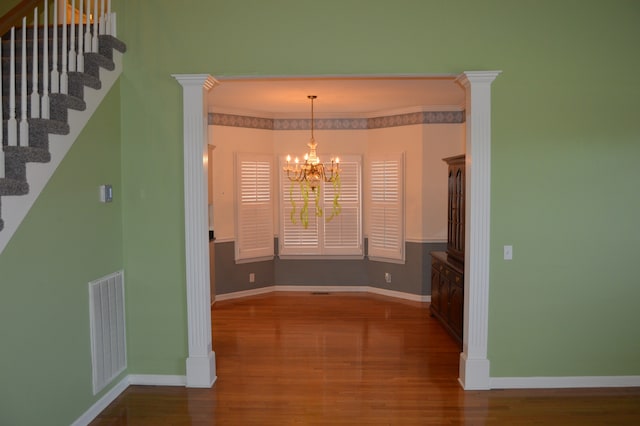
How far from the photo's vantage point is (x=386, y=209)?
26.1 ft

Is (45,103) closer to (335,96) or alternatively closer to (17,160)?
(17,160)

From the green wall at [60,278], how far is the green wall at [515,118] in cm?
37

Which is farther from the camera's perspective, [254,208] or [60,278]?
[254,208]

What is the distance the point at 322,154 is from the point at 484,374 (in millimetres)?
4834

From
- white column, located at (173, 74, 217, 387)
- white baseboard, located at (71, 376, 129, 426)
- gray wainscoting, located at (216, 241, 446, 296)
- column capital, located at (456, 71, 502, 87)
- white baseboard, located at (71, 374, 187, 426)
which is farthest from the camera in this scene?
gray wainscoting, located at (216, 241, 446, 296)

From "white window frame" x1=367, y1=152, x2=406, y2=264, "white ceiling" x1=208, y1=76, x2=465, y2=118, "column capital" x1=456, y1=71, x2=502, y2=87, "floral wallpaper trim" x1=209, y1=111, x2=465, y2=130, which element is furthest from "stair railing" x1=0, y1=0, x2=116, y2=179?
"white window frame" x1=367, y1=152, x2=406, y2=264

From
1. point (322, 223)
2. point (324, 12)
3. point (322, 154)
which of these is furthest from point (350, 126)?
point (324, 12)

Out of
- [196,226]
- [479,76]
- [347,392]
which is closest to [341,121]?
[479,76]

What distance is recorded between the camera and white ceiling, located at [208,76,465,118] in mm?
5738

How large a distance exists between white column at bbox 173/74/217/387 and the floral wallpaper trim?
3270 millimetres

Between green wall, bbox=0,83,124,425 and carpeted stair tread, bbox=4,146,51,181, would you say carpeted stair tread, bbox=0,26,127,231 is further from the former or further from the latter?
green wall, bbox=0,83,124,425

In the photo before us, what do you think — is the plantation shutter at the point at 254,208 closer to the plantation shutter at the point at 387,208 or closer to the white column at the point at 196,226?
the plantation shutter at the point at 387,208

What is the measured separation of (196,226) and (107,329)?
1.10m

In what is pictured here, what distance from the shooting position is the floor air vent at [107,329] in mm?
3773
